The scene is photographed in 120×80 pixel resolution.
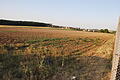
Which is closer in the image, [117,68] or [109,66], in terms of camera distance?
[117,68]

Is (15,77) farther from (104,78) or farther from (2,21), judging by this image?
(2,21)

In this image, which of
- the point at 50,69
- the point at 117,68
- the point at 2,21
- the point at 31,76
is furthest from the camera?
the point at 2,21

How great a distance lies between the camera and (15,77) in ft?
15.1

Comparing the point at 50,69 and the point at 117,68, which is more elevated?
the point at 117,68

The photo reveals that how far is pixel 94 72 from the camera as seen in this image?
550 centimetres

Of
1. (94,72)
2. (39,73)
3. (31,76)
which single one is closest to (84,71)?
(94,72)

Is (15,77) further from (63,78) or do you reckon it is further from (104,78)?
(104,78)

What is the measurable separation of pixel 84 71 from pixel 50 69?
1.43 meters

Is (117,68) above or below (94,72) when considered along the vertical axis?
above

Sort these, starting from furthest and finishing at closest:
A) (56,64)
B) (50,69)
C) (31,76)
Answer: (56,64) → (50,69) → (31,76)

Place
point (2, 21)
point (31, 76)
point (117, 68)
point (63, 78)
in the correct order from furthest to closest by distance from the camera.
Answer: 1. point (2, 21)
2. point (63, 78)
3. point (31, 76)
4. point (117, 68)

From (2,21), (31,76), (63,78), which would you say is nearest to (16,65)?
(31,76)

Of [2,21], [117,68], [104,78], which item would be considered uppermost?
[2,21]

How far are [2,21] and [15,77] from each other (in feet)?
182
